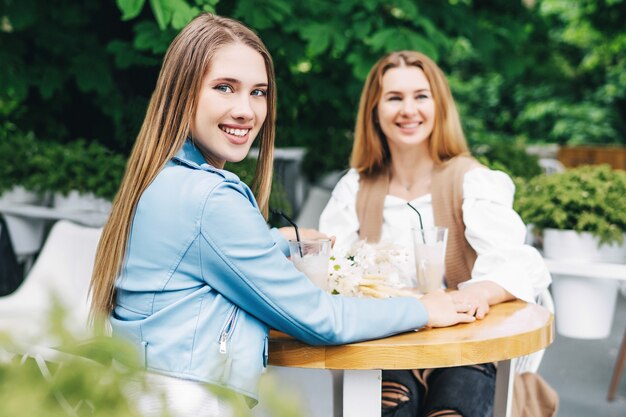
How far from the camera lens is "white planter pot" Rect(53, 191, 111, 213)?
397 centimetres

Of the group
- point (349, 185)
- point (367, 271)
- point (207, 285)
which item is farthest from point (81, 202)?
point (207, 285)

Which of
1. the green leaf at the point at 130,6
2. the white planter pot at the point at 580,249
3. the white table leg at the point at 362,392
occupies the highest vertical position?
the green leaf at the point at 130,6

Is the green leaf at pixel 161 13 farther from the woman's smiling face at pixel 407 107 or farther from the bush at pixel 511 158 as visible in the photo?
the bush at pixel 511 158

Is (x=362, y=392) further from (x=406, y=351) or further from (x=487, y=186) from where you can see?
(x=487, y=186)

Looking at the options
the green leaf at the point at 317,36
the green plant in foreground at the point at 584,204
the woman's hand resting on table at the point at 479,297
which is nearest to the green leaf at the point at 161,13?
the green leaf at the point at 317,36

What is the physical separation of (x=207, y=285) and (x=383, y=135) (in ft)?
4.45

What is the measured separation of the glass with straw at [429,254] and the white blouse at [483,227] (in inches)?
4.3

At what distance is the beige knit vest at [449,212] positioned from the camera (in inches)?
91.5

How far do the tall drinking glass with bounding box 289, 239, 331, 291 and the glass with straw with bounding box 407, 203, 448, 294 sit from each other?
0.33 metres

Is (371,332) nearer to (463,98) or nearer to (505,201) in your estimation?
(505,201)

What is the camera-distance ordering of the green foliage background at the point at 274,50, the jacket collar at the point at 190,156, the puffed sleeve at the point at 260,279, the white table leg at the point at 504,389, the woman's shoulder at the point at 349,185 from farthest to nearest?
the green foliage background at the point at 274,50, the woman's shoulder at the point at 349,185, the white table leg at the point at 504,389, the jacket collar at the point at 190,156, the puffed sleeve at the point at 260,279

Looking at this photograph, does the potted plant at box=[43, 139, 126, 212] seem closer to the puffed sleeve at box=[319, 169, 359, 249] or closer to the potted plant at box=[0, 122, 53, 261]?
the potted plant at box=[0, 122, 53, 261]

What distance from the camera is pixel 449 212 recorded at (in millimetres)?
2340

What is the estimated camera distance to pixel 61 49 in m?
4.10
